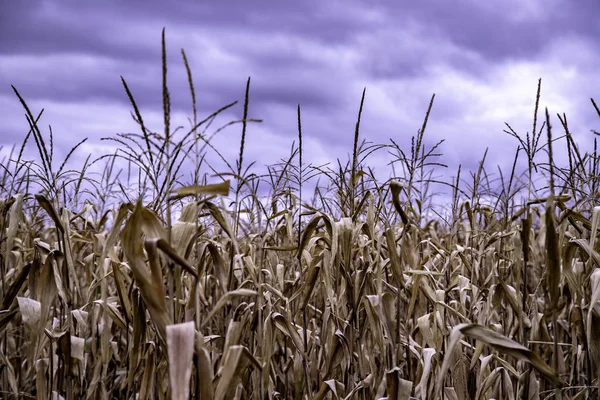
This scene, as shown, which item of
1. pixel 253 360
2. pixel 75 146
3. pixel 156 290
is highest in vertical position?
pixel 75 146

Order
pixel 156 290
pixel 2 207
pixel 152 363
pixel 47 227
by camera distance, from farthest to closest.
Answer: pixel 47 227 → pixel 2 207 → pixel 152 363 → pixel 156 290

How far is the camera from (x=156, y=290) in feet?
6.17

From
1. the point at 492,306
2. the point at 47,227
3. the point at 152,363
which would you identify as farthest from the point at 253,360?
the point at 47,227

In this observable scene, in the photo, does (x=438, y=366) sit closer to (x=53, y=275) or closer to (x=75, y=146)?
(x=53, y=275)

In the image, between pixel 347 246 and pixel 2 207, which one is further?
pixel 2 207

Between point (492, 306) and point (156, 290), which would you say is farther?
point (492, 306)

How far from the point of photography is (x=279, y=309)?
344cm

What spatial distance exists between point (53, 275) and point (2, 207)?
0.61 m

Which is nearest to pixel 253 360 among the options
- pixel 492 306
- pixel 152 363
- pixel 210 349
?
pixel 152 363

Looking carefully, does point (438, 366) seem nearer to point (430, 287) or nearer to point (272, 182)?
point (430, 287)

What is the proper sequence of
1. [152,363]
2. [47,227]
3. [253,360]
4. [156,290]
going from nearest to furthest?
1. [156,290]
2. [253,360]
3. [152,363]
4. [47,227]

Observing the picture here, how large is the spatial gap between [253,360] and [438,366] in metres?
1.39

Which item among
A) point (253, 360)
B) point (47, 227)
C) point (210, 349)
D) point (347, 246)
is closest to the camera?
point (253, 360)

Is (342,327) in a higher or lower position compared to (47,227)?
lower
